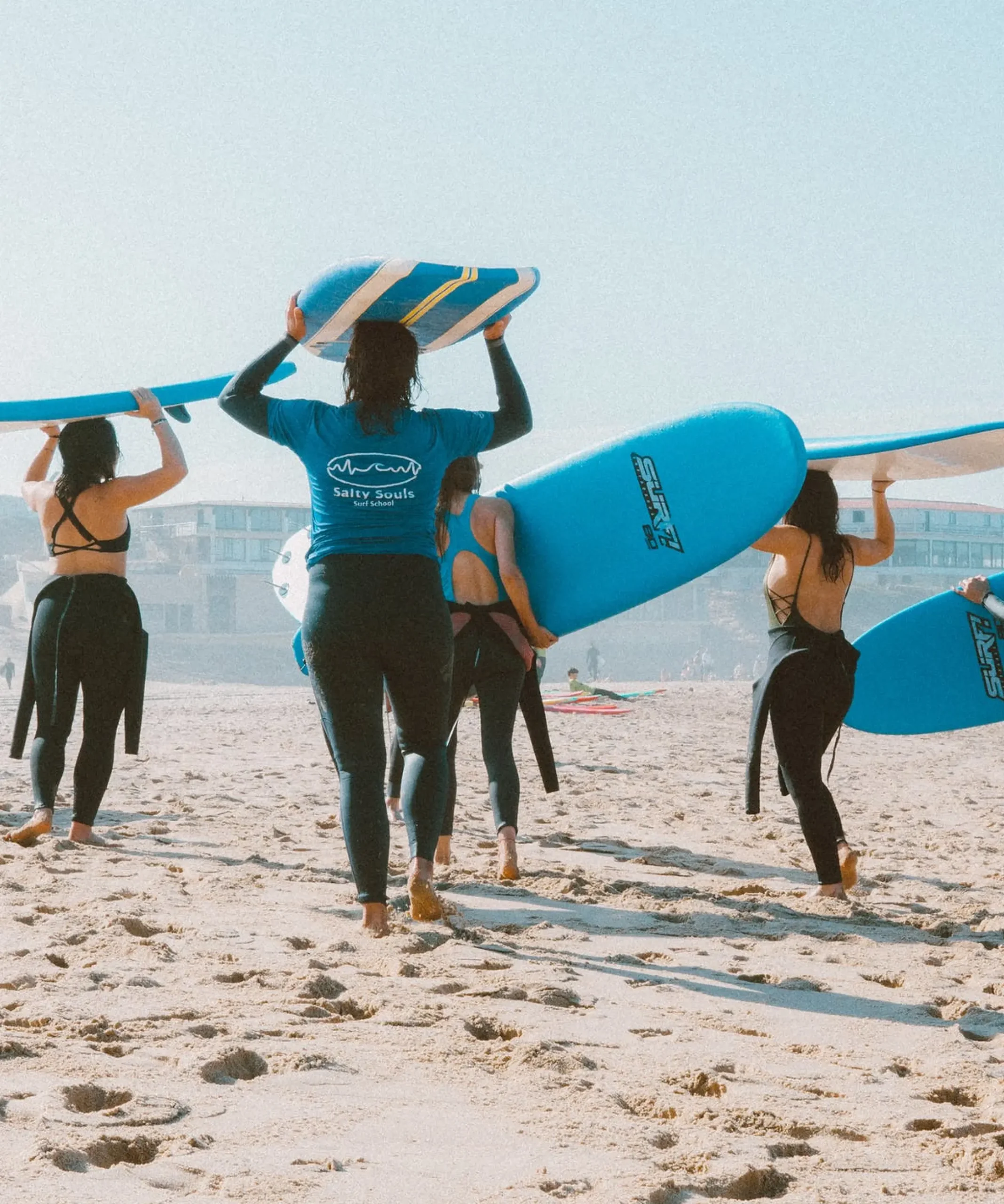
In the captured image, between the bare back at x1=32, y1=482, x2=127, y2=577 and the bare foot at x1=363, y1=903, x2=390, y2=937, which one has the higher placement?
the bare back at x1=32, y1=482, x2=127, y2=577

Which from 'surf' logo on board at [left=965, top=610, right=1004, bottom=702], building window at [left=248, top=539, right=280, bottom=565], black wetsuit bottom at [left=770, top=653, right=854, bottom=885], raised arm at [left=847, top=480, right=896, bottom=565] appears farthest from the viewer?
building window at [left=248, top=539, right=280, bottom=565]

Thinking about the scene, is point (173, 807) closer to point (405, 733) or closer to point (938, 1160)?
point (405, 733)

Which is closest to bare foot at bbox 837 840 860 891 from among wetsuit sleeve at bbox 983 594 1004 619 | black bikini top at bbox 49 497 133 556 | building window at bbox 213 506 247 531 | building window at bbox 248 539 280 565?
wetsuit sleeve at bbox 983 594 1004 619

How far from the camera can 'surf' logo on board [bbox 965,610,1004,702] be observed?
17.2 ft

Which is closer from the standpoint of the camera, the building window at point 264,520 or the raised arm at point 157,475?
the raised arm at point 157,475

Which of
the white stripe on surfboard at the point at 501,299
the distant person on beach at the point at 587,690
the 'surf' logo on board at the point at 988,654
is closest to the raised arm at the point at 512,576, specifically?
the white stripe on surfboard at the point at 501,299

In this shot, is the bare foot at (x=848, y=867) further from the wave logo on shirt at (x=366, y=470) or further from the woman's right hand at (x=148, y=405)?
the woman's right hand at (x=148, y=405)

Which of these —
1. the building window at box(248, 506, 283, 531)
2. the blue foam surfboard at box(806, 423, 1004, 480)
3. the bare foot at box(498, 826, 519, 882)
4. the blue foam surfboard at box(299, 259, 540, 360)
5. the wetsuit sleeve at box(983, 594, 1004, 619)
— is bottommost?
the bare foot at box(498, 826, 519, 882)

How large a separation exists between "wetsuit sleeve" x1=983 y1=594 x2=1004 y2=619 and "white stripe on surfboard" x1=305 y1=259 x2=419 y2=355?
2402 millimetres

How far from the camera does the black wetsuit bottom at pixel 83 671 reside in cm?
445

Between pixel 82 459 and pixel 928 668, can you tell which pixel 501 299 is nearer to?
pixel 82 459

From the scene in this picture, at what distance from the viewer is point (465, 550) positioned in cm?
430

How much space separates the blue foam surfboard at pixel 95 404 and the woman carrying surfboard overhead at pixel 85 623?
0.38 feet

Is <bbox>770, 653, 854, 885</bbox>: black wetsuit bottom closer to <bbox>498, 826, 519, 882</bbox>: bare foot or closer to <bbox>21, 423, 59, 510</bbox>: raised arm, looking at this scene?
<bbox>498, 826, 519, 882</bbox>: bare foot
